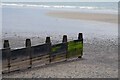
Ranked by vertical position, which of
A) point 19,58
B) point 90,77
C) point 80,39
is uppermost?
point 80,39

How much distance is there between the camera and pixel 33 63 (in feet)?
32.9

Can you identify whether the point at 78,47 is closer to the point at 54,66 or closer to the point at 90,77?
the point at 54,66

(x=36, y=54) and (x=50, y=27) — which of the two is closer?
(x=36, y=54)

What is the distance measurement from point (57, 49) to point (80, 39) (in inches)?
59.5

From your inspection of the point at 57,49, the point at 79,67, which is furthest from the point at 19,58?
the point at 79,67

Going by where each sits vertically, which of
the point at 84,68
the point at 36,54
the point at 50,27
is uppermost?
the point at 50,27

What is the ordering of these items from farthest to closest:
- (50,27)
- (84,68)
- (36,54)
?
(50,27) → (84,68) → (36,54)

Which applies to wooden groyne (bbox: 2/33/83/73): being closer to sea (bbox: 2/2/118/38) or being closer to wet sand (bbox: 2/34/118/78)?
wet sand (bbox: 2/34/118/78)

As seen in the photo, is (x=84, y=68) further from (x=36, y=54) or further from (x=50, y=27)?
(x=50, y=27)

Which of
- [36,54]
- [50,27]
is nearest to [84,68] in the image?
[36,54]

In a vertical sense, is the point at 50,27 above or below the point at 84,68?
above

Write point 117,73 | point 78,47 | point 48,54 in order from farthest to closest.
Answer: point 78,47, point 48,54, point 117,73

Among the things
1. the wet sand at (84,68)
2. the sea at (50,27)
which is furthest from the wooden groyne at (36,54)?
the sea at (50,27)

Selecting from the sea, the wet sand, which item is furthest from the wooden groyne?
the sea
